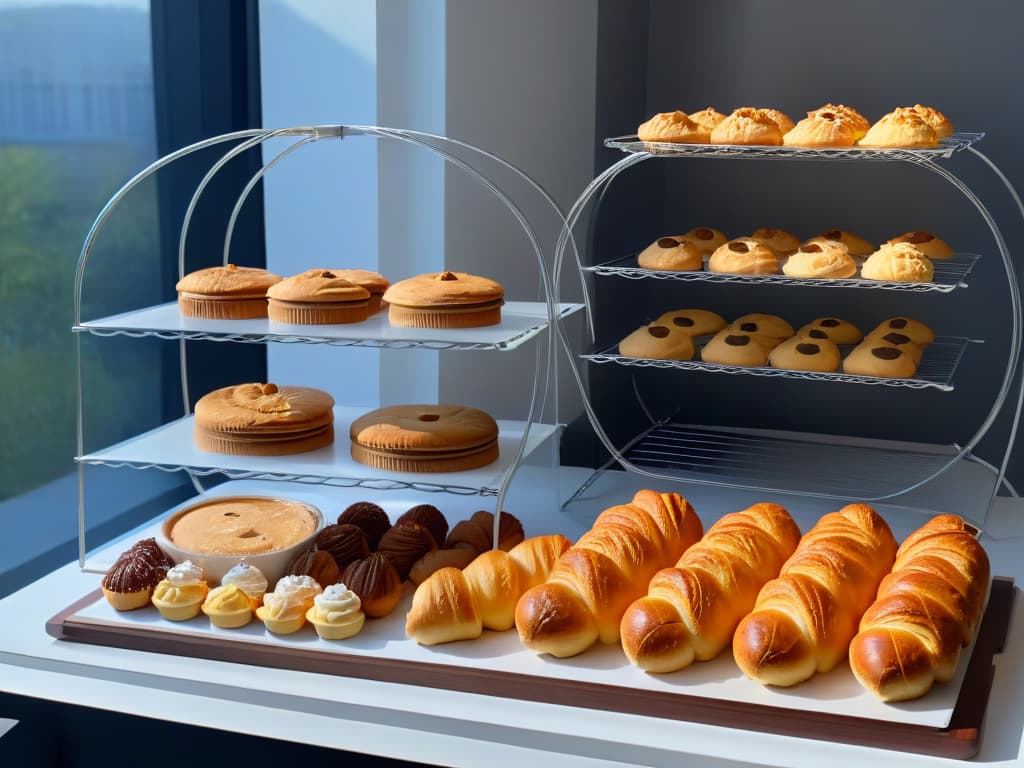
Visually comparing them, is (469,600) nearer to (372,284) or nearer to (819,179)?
(372,284)

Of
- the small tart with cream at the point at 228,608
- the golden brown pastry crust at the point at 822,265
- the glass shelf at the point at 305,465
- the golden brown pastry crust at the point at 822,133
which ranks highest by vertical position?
the golden brown pastry crust at the point at 822,133

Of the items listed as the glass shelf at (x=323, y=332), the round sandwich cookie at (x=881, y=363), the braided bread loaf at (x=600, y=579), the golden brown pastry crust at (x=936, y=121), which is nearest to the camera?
the braided bread loaf at (x=600, y=579)

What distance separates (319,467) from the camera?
64.6 inches

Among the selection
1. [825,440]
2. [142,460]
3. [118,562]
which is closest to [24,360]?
[142,460]

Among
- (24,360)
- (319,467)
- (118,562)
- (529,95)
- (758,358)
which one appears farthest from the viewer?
(529,95)

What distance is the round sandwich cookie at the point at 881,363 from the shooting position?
205 cm

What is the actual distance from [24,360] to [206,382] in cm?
55

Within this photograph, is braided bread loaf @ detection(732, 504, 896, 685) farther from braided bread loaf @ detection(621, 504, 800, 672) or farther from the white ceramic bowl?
Result: the white ceramic bowl

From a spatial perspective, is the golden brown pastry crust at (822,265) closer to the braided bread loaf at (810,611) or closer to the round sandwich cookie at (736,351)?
the round sandwich cookie at (736,351)

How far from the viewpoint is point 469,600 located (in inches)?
54.8

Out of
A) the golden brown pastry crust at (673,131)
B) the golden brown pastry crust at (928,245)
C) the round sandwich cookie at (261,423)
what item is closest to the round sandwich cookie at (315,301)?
the round sandwich cookie at (261,423)

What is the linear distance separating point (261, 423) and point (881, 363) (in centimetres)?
112

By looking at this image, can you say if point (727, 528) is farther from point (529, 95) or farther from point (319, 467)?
point (529, 95)

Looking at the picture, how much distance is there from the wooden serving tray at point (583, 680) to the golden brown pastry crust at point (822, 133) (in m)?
0.85
